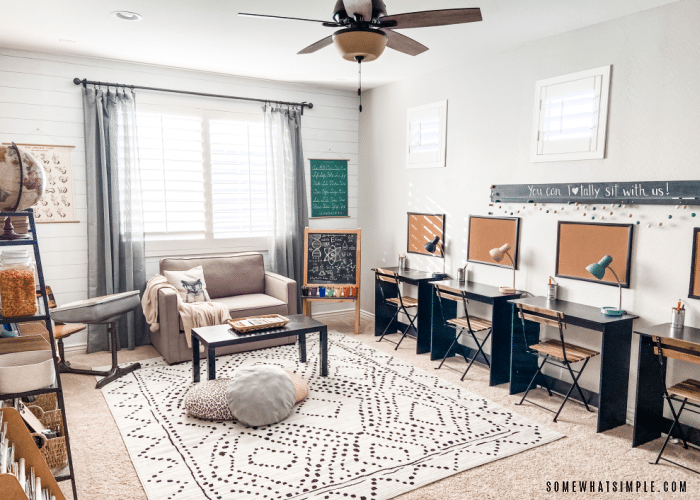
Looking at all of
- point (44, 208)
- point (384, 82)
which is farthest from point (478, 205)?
point (44, 208)

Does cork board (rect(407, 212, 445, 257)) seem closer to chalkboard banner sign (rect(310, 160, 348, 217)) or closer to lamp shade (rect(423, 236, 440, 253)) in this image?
lamp shade (rect(423, 236, 440, 253))

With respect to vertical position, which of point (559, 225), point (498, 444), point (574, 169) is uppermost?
point (574, 169)

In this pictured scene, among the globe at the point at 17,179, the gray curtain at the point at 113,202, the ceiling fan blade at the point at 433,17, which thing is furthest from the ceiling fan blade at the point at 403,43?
the gray curtain at the point at 113,202

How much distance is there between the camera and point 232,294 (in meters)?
5.15

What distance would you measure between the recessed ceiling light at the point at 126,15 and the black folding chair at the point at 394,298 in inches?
121

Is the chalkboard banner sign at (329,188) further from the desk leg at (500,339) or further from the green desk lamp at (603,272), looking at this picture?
the green desk lamp at (603,272)

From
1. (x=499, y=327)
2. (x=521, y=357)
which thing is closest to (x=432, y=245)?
(x=499, y=327)

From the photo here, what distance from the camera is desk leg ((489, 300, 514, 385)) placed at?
3867 millimetres

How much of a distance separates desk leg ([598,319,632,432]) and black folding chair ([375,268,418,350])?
1.93 meters

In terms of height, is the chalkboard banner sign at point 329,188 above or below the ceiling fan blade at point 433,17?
below

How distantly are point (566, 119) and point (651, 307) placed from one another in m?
1.47

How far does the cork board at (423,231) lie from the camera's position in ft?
16.2

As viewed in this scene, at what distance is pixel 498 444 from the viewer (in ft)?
9.74

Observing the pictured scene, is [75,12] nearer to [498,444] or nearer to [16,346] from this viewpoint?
[16,346]
